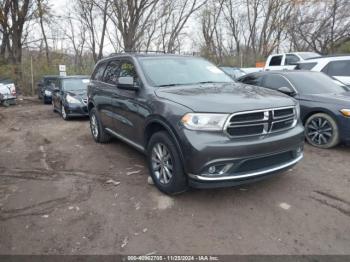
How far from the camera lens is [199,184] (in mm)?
3258

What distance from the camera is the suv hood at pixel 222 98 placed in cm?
325

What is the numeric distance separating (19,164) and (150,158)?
2790mm

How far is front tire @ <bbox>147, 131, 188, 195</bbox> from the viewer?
342 cm

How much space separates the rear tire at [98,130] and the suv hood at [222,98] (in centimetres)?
258

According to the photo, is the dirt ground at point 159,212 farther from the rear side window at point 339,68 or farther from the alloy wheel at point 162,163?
the rear side window at point 339,68

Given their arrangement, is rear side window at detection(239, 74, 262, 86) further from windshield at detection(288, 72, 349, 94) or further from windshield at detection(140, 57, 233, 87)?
windshield at detection(140, 57, 233, 87)

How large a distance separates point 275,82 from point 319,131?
157 cm

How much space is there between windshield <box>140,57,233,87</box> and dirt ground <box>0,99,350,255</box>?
1512 millimetres

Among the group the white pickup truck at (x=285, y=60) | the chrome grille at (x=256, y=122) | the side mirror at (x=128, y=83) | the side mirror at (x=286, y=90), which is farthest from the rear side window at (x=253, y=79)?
the white pickup truck at (x=285, y=60)

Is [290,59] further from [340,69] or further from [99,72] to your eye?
[99,72]

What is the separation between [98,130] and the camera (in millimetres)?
6320

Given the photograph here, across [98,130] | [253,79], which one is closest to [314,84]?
[253,79]

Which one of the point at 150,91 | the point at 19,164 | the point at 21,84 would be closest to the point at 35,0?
the point at 21,84

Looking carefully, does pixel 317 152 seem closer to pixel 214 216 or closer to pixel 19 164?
pixel 214 216
